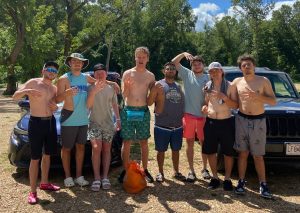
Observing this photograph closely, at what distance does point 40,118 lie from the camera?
5.05 metres

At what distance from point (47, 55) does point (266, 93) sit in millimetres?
21474

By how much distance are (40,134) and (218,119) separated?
2336 mm

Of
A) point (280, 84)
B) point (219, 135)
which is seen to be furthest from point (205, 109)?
point (280, 84)

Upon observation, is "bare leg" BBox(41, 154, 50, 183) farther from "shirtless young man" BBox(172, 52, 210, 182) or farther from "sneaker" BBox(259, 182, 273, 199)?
"sneaker" BBox(259, 182, 273, 199)

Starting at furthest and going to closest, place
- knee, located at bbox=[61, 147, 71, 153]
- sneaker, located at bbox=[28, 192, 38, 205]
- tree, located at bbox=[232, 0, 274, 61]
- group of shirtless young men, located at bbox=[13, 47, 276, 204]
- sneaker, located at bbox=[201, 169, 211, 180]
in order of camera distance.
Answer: tree, located at bbox=[232, 0, 274, 61] → sneaker, located at bbox=[201, 169, 211, 180] → knee, located at bbox=[61, 147, 71, 153] → group of shirtless young men, located at bbox=[13, 47, 276, 204] → sneaker, located at bbox=[28, 192, 38, 205]

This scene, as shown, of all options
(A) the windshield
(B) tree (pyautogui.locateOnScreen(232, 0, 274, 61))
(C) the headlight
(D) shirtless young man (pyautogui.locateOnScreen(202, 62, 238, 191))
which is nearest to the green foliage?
(B) tree (pyautogui.locateOnScreen(232, 0, 274, 61))

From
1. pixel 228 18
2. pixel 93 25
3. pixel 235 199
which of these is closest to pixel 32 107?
pixel 235 199

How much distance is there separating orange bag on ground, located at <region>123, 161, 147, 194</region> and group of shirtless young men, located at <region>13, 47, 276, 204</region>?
0.93ft

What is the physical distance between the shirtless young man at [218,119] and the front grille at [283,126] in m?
0.61

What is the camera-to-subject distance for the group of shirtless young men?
5172 mm

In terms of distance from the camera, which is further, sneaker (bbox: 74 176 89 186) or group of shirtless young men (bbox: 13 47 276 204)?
sneaker (bbox: 74 176 89 186)

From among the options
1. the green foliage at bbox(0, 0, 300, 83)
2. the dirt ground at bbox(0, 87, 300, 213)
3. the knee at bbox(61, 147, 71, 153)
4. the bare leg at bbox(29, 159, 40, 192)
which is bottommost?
the dirt ground at bbox(0, 87, 300, 213)

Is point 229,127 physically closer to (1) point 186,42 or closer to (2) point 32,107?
(2) point 32,107

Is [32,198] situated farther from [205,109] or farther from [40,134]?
[205,109]
